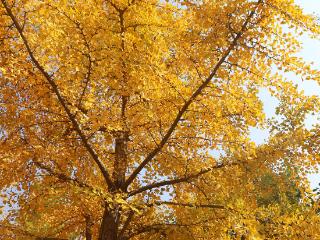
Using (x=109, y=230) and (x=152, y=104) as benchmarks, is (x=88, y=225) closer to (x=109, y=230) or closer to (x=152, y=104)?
(x=109, y=230)

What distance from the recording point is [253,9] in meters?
4.05

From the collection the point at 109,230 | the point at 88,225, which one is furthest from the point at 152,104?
the point at 88,225

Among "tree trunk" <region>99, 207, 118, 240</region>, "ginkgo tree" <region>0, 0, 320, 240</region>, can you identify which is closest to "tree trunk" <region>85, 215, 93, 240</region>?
"ginkgo tree" <region>0, 0, 320, 240</region>

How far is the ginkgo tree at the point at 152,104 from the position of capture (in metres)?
4.33

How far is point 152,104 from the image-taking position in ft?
17.2

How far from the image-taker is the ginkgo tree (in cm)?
433

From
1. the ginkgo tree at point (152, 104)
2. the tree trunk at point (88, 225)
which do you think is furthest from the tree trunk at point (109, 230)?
the tree trunk at point (88, 225)

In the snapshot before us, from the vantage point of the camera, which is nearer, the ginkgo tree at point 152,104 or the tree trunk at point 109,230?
the ginkgo tree at point 152,104

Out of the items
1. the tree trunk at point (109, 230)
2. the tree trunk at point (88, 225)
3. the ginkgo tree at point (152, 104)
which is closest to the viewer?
the ginkgo tree at point (152, 104)

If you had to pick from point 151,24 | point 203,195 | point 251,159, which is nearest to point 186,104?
point 251,159

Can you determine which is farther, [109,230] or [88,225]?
[88,225]

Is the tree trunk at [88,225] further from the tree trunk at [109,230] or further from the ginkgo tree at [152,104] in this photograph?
the tree trunk at [109,230]

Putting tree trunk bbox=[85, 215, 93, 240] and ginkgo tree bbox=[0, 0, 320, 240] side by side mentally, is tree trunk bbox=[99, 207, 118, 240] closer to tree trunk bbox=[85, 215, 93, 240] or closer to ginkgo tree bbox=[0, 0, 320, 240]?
ginkgo tree bbox=[0, 0, 320, 240]

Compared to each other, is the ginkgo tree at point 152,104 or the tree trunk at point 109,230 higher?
the ginkgo tree at point 152,104
